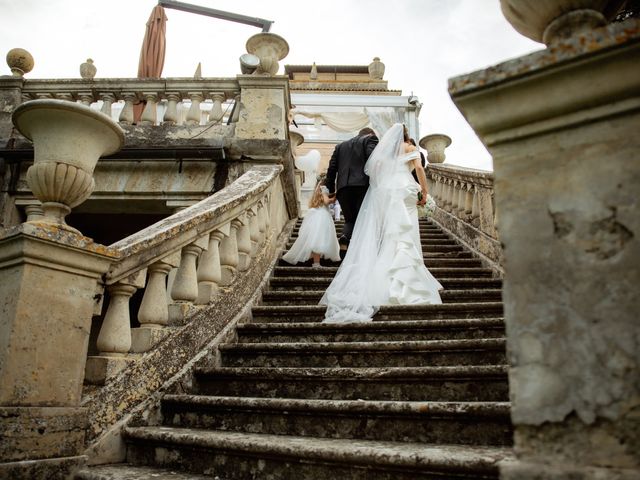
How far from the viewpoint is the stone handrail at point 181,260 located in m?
2.56

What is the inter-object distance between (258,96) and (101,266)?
365 cm

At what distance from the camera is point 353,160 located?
5613 mm

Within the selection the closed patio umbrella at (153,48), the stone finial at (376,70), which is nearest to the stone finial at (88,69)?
the closed patio umbrella at (153,48)

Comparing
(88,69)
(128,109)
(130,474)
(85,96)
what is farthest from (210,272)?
(88,69)

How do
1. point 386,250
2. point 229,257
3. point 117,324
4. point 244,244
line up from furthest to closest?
point 386,250
point 244,244
point 229,257
point 117,324

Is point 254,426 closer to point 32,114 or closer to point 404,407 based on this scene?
point 404,407

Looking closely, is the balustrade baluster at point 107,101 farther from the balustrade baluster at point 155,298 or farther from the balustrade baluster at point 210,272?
the balustrade baluster at point 155,298

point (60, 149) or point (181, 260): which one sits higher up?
point (60, 149)

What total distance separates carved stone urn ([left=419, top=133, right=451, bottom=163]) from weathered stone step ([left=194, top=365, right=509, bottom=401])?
6.24 m

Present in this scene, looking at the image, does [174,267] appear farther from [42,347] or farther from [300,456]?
[300,456]

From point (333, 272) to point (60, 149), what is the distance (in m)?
3.38

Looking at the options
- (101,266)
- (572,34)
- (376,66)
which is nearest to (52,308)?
(101,266)

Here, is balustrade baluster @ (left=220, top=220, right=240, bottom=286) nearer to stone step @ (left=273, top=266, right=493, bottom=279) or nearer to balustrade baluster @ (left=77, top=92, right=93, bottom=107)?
stone step @ (left=273, top=266, right=493, bottom=279)

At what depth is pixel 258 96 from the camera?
5523mm
